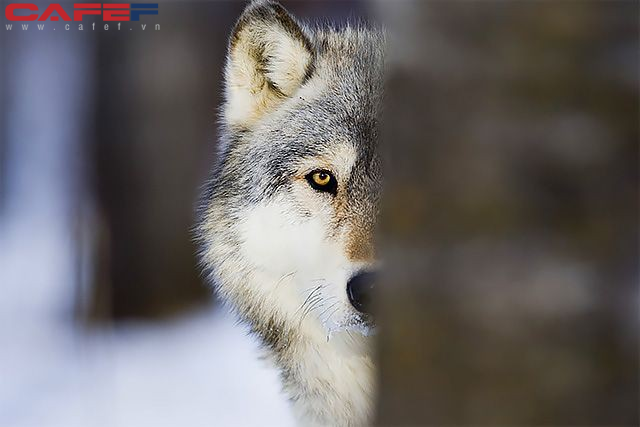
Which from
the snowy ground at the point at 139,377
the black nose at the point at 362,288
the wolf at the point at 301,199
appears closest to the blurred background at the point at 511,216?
the black nose at the point at 362,288

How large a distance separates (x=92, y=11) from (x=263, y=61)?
1651mm

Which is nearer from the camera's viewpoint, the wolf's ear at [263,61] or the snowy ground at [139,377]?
the wolf's ear at [263,61]

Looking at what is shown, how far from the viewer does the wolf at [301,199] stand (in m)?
1.85

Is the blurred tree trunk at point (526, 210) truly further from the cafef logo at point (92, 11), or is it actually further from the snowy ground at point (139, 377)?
the cafef logo at point (92, 11)

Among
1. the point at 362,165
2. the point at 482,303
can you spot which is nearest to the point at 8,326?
the point at 362,165

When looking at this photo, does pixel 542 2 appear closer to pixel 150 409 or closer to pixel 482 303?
pixel 482 303

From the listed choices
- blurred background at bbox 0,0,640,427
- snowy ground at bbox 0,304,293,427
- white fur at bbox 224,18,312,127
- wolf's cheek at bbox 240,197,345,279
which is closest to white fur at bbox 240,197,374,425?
wolf's cheek at bbox 240,197,345,279

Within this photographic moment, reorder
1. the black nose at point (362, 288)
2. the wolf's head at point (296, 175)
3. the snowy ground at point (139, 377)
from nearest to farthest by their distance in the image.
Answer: the black nose at point (362, 288) → the wolf's head at point (296, 175) → the snowy ground at point (139, 377)

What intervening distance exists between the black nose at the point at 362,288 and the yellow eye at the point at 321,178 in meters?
0.29

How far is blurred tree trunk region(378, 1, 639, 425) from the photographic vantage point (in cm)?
67

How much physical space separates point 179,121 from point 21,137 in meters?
1.41

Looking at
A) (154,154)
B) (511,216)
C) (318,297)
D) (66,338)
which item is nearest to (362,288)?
(318,297)

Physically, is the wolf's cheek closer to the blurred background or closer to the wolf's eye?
the wolf's eye

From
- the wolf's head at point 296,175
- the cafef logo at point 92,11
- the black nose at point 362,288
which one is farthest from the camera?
the cafef logo at point 92,11
